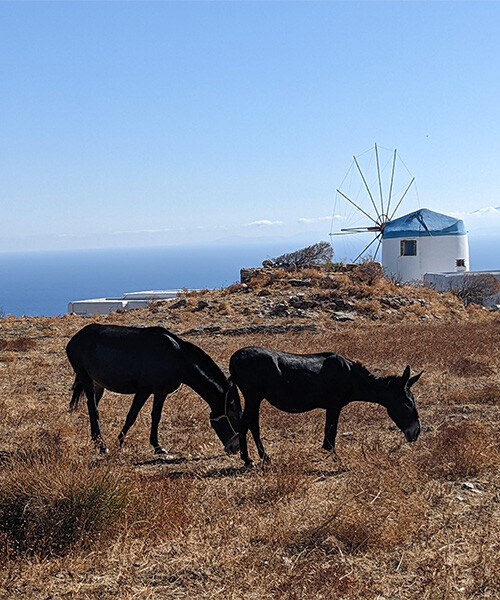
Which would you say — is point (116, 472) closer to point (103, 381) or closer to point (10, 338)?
point (103, 381)

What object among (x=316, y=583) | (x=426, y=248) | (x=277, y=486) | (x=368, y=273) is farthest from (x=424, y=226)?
(x=316, y=583)

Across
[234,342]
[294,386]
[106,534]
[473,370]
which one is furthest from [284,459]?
[234,342]

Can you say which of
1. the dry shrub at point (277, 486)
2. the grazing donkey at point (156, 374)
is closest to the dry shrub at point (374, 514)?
the dry shrub at point (277, 486)

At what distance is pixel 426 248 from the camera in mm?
62094

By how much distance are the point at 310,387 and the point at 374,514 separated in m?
3.16

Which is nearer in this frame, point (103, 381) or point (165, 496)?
point (165, 496)

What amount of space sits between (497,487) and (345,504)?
2.33m

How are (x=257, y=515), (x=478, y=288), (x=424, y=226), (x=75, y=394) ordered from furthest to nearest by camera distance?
(x=424, y=226), (x=478, y=288), (x=75, y=394), (x=257, y=515)

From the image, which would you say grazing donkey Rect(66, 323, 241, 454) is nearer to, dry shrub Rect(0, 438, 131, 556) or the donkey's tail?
the donkey's tail

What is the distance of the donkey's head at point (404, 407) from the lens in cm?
993

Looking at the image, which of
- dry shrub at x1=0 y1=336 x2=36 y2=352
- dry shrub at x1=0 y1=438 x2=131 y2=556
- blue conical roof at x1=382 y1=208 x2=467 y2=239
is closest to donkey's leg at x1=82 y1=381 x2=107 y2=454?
dry shrub at x1=0 y1=438 x2=131 y2=556

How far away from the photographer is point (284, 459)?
30.2ft

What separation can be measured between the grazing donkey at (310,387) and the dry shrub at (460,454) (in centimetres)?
63

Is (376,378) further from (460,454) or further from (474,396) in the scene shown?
(474,396)
